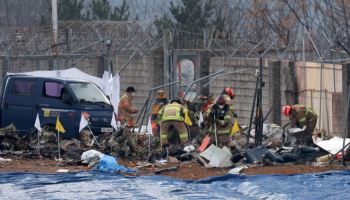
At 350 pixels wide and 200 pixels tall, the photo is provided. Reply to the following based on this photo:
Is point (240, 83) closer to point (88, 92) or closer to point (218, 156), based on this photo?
point (88, 92)

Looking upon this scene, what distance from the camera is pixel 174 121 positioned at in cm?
2230

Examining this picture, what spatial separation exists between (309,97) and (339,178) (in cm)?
1036

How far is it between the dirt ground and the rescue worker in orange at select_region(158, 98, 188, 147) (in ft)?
6.52

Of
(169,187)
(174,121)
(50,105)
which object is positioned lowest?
(169,187)

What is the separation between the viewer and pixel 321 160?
20.0m

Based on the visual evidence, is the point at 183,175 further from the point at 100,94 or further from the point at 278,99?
the point at 278,99

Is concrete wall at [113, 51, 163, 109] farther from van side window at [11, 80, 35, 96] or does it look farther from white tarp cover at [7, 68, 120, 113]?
van side window at [11, 80, 35, 96]

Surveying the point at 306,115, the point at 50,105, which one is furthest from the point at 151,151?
the point at 306,115

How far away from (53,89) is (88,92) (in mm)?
848

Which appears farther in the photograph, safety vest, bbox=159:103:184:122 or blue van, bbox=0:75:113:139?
blue van, bbox=0:75:113:139

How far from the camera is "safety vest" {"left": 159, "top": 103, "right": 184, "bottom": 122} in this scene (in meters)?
22.2

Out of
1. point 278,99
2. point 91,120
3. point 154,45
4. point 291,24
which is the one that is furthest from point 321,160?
point 291,24

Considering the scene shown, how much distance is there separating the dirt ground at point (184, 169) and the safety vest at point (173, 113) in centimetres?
200

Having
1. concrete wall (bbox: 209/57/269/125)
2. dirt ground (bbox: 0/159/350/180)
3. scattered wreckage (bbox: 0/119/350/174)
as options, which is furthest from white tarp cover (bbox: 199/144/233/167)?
concrete wall (bbox: 209/57/269/125)
